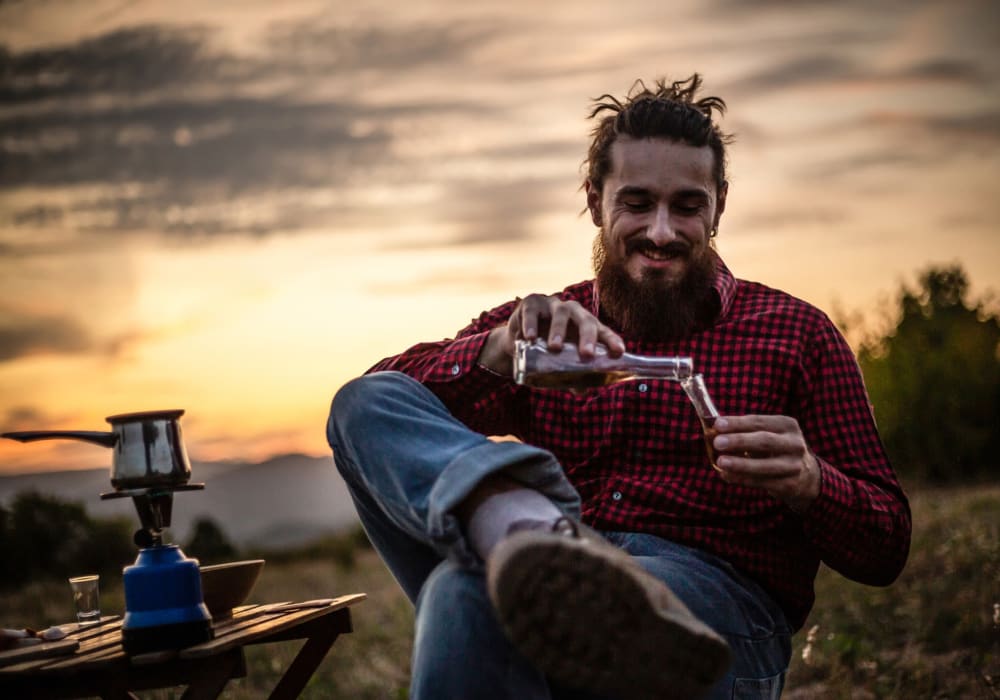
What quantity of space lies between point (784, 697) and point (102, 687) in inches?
126

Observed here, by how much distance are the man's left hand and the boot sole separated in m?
0.56

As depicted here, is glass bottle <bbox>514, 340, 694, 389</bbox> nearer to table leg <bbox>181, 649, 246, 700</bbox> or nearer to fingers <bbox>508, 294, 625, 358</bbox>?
fingers <bbox>508, 294, 625, 358</bbox>

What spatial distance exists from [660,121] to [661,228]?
34cm

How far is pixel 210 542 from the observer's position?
14609mm

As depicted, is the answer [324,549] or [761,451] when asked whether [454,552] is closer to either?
[761,451]

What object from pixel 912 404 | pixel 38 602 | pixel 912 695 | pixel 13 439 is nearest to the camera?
pixel 13 439

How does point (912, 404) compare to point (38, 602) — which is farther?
point (912, 404)

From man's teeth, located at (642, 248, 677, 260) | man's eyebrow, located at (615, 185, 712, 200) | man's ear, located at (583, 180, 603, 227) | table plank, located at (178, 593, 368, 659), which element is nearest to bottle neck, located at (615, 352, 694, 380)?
man's teeth, located at (642, 248, 677, 260)

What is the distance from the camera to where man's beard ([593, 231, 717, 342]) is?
9.94ft

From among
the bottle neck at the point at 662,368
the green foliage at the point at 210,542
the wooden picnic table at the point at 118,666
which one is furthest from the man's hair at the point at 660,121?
the green foliage at the point at 210,542

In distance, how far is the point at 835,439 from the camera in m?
2.82

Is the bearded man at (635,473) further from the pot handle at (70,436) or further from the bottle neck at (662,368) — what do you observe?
the pot handle at (70,436)

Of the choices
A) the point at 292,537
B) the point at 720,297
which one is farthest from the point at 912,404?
the point at 720,297

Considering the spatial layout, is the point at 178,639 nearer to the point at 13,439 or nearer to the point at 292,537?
the point at 13,439
